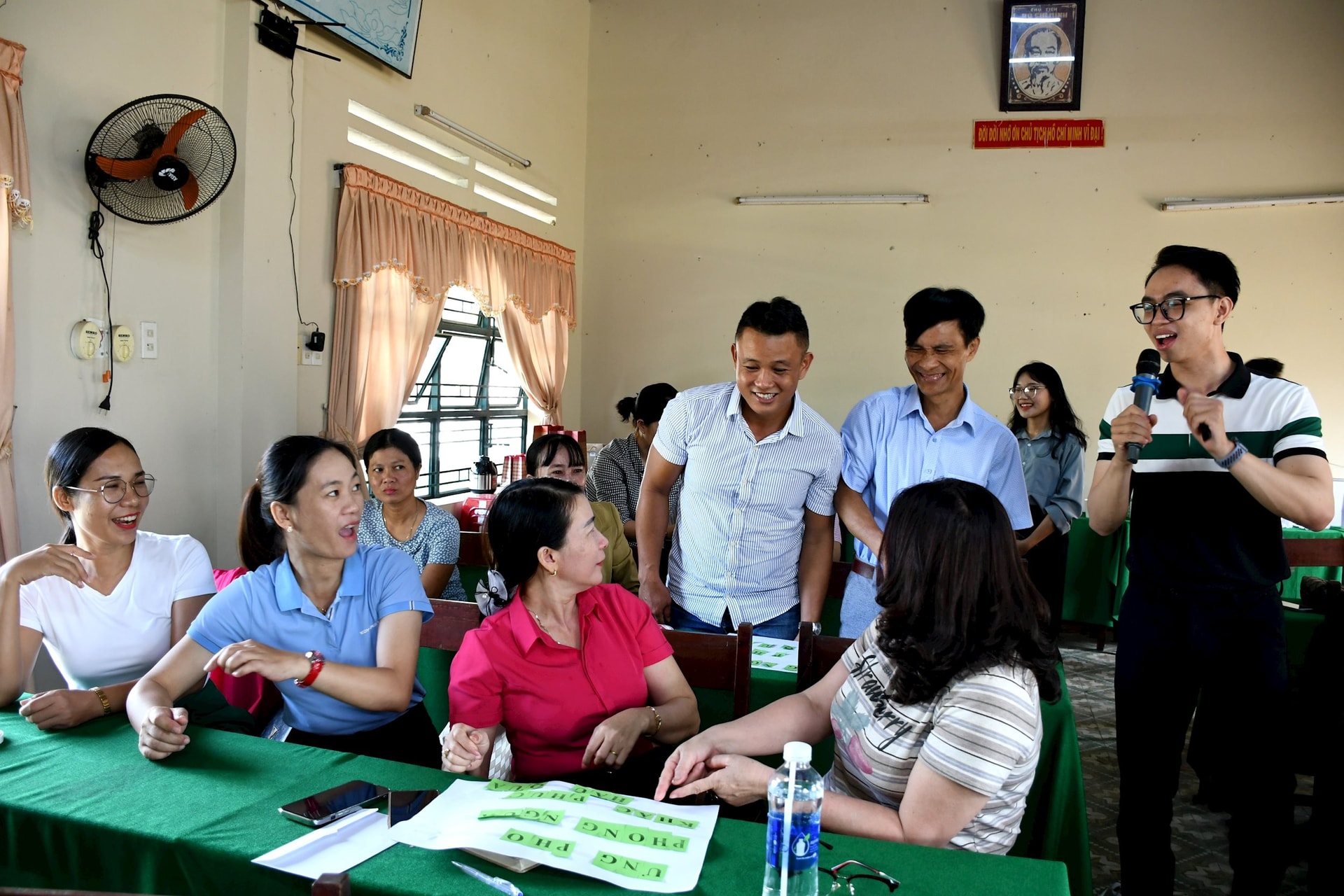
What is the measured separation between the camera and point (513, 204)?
19.6 feet

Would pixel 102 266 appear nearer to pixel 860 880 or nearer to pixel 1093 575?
pixel 860 880

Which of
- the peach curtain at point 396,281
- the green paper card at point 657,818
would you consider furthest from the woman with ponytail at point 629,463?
the green paper card at point 657,818

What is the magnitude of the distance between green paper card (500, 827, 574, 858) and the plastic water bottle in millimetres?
254

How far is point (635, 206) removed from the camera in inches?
274

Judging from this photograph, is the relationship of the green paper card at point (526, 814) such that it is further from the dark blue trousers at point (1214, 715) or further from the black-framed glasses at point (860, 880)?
the dark blue trousers at point (1214, 715)

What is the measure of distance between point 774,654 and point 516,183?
4705 millimetres

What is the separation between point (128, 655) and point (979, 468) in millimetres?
2102

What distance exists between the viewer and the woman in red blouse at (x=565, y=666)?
161 cm

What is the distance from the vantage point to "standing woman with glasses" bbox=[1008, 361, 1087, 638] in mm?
4391

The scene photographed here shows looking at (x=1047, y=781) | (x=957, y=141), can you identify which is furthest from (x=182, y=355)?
(x=957, y=141)

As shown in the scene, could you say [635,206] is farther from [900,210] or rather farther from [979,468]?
[979,468]

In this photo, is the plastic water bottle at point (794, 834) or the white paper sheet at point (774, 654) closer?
the plastic water bottle at point (794, 834)

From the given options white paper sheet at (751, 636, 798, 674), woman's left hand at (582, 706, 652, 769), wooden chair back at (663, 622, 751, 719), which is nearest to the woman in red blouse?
woman's left hand at (582, 706, 652, 769)

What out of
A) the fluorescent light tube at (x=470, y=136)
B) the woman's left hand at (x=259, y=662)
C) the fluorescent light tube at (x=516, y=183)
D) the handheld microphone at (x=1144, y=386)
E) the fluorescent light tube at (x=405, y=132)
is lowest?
the woman's left hand at (x=259, y=662)
